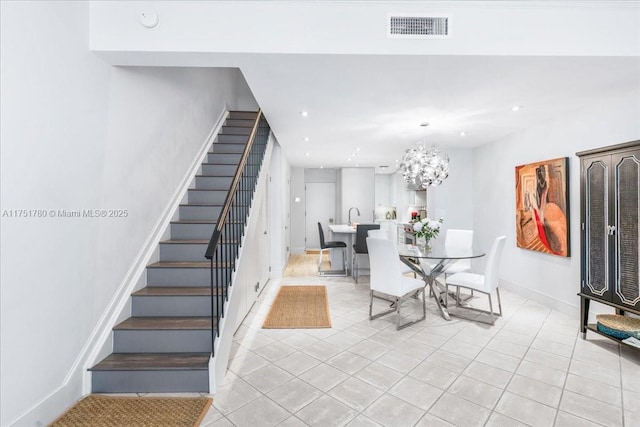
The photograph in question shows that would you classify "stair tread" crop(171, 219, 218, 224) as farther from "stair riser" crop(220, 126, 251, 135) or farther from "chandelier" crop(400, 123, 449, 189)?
"chandelier" crop(400, 123, 449, 189)

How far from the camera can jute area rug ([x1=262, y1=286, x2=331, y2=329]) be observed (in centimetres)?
338

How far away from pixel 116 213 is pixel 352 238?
170 inches

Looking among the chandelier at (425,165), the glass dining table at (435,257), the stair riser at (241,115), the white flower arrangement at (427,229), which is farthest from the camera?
the stair riser at (241,115)

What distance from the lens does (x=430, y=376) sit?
7.59 ft

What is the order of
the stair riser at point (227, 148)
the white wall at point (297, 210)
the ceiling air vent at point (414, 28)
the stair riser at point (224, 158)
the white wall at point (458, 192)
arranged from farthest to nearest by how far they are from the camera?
1. the white wall at point (297, 210)
2. the white wall at point (458, 192)
3. the stair riser at point (227, 148)
4. the stair riser at point (224, 158)
5. the ceiling air vent at point (414, 28)

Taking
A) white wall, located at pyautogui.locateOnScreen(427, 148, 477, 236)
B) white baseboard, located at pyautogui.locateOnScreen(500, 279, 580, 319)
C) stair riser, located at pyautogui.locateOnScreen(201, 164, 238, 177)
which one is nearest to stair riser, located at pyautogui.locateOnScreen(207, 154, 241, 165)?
stair riser, located at pyautogui.locateOnScreen(201, 164, 238, 177)

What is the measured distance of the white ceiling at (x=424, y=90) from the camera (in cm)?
231

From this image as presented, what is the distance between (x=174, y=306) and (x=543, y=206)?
4.43 meters

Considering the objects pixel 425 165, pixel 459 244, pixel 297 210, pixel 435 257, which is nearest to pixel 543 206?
pixel 459 244

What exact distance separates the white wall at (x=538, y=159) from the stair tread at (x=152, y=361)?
13.4ft

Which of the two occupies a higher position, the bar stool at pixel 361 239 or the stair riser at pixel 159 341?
the bar stool at pixel 361 239

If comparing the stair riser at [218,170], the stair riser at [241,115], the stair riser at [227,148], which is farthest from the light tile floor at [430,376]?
the stair riser at [241,115]

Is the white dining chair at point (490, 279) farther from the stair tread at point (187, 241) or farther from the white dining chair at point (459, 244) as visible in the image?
the stair tread at point (187, 241)

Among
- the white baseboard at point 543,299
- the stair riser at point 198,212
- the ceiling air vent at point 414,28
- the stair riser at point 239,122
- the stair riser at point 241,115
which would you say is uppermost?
the stair riser at point 241,115
